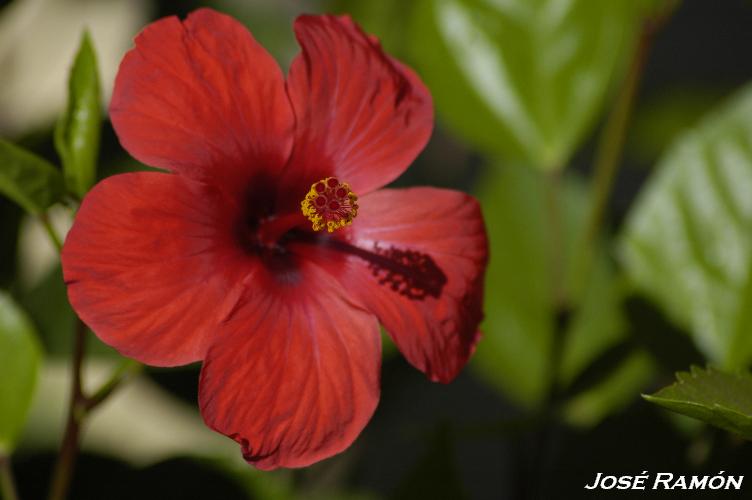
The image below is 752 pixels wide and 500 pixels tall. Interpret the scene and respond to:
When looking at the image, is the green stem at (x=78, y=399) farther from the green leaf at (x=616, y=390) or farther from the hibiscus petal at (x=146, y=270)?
the green leaf at (x=616, y=390)

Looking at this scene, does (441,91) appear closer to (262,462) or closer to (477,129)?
(477,129)

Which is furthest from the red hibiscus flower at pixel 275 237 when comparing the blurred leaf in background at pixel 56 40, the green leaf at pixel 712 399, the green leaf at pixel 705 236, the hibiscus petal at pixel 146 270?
the blurred leaf in background at pixel 56 40

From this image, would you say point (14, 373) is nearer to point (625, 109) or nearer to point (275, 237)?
point (275, 237)

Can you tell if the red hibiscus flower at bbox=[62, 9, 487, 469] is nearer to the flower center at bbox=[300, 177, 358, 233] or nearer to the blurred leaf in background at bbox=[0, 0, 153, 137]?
the flower center at bbox=[300, 177, 358, 233]

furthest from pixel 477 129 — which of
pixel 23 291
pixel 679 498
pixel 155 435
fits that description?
pixel 155 435

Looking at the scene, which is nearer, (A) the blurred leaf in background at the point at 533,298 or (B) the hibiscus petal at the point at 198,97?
(B) the hibiscus petal at the point at 198,97

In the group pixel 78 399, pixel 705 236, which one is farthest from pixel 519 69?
pixel 78 399
